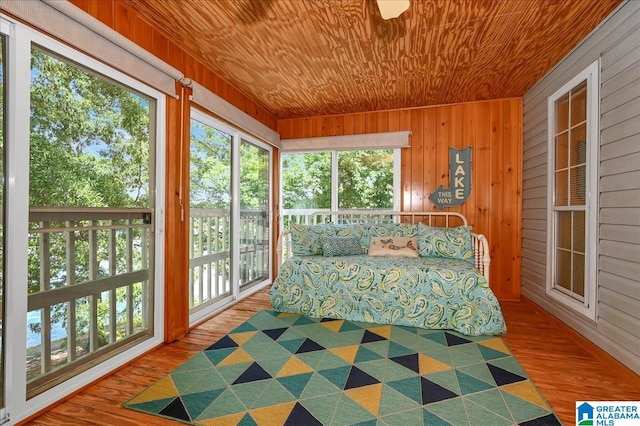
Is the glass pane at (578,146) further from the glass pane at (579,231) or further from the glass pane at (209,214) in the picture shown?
the glass pane at (209,214)

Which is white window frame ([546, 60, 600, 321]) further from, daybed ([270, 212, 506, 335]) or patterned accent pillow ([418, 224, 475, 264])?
patterned accent pillow ([418, 224, 475, 264])

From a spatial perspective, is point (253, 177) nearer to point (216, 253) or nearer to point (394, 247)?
point (216, 253)

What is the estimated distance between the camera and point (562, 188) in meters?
2.66

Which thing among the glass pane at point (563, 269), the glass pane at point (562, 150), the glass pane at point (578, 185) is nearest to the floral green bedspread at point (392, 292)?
the glass pane at point (563, 269)

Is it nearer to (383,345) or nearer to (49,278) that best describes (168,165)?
(49,278)

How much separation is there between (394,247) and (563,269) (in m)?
1.43

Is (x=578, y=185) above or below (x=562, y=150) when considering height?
below

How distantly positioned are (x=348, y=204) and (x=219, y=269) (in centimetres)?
181

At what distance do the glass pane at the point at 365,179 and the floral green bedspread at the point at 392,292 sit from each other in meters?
1.11

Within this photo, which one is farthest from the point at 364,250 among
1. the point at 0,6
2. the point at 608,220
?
the point at 0,6

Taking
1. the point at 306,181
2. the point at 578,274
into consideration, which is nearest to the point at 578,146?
the point at 578,274

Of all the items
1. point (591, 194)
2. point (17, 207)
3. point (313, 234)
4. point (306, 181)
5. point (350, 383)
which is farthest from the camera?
point (306, 181)

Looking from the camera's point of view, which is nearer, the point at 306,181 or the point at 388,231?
the point at 388,231

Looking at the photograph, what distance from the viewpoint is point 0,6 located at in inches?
51.8
